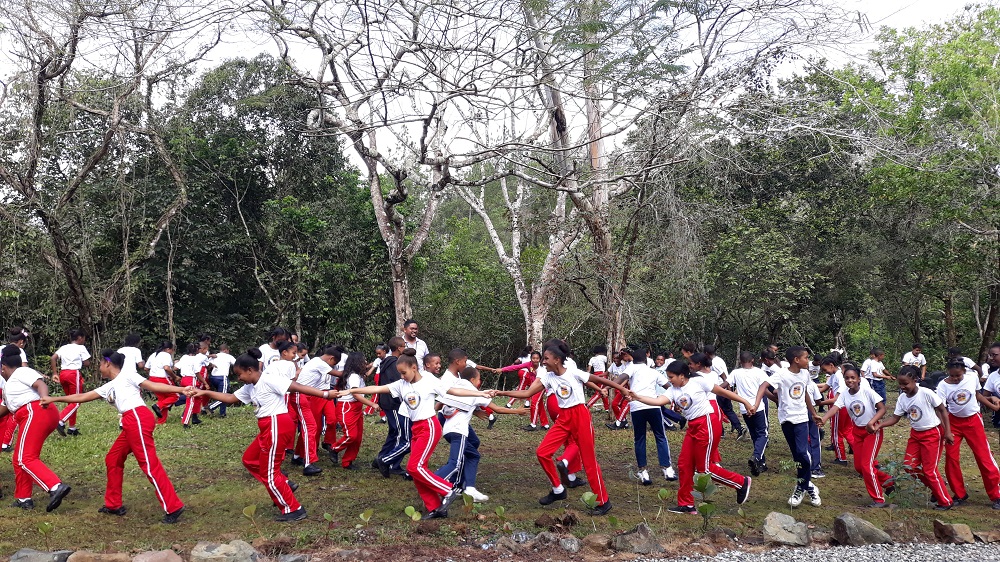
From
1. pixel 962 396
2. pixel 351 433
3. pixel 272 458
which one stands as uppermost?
pixel 962 396

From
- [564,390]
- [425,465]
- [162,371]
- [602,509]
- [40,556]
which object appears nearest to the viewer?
[40,556]

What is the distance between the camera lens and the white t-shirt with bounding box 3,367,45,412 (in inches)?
279

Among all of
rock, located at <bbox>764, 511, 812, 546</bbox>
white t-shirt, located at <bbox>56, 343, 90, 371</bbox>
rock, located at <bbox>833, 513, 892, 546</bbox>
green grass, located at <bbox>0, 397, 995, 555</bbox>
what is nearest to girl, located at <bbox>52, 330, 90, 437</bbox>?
white t-shirt, located at <bbox>56, 343, 90, 371</bbox>

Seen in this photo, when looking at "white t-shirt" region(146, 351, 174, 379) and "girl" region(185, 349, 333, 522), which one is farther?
"white t-shirt" region(146, 351, 174, 379)

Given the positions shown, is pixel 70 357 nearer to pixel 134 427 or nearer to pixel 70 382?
pixel 70 382

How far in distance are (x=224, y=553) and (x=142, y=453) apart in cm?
163

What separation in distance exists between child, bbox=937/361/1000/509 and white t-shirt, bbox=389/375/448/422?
212 inches

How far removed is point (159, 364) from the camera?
11336 millimetres

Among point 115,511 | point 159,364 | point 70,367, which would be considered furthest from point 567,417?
A: point 70,367

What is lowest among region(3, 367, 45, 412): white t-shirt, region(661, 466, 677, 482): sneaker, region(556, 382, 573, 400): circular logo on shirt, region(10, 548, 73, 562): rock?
region(661, 466, 677, 482): sneaker

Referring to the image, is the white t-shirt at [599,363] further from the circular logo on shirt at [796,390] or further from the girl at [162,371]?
the girl at [162,371]

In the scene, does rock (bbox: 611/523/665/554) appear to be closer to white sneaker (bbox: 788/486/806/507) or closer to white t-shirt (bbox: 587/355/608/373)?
white sneaker (bbox: 788/486/806/507)

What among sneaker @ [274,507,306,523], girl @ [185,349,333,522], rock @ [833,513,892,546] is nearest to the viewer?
rock @ [833,513,892,546]

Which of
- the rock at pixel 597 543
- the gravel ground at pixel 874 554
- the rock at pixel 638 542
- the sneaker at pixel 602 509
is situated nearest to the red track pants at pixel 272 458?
A: the rock at pixel 597 543
